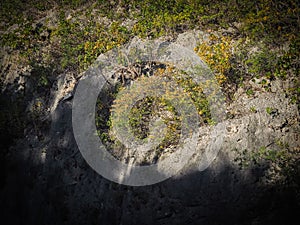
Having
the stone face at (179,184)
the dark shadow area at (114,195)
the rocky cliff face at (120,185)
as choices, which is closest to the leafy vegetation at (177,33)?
the rocky cliff face at (120,185)

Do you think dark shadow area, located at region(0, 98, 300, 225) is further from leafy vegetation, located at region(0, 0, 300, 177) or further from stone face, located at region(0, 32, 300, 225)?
leafy vegetation, located at region(0, 0, 300, 177)

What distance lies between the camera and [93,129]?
→ 646cm

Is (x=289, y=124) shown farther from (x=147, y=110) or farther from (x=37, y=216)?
(x=37, y=216)

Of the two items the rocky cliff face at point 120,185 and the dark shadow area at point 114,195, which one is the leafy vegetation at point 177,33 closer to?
the rocky cliff face at point 120,185

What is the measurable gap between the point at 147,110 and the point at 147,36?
1955mm

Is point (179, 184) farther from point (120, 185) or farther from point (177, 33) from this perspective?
point (177, 33)

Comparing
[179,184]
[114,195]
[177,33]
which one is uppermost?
[177,33]

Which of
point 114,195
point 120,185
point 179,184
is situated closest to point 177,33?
point 179,184

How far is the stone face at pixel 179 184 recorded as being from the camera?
4.50m

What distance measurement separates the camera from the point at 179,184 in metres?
5.16

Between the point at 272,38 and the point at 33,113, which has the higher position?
the point at 272,38

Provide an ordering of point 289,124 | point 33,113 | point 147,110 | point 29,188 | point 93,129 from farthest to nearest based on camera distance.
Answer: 1. point 33,113
2. point 29,188
3. point 93,129
4. point 147,110
5. point 289,124

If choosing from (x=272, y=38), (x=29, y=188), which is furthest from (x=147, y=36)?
(x=29, y=188)

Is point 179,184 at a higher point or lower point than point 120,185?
higher
